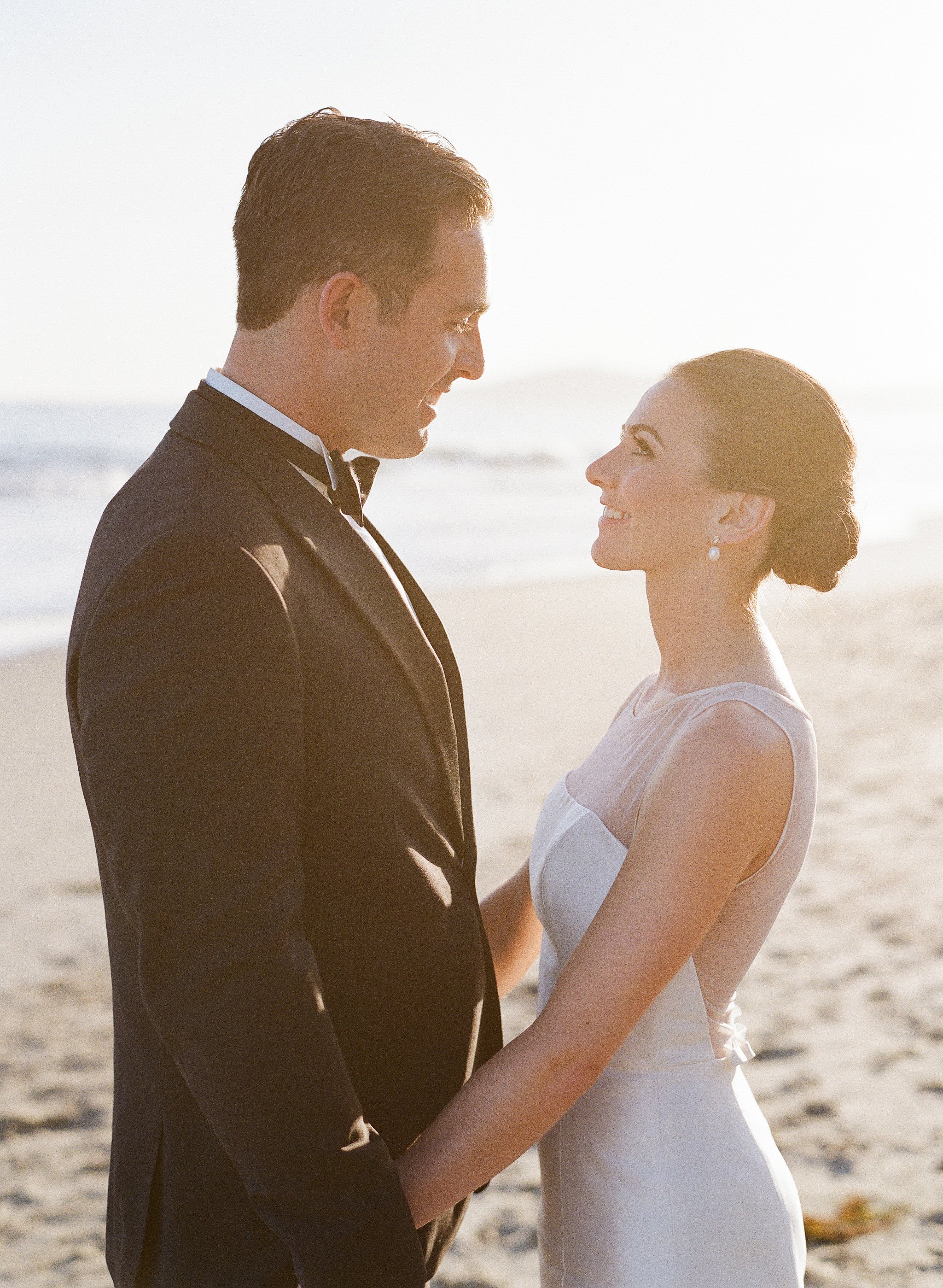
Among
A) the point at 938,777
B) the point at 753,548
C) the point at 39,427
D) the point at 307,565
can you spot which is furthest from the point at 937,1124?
the point at 39,427

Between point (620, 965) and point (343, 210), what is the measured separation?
1.39 metres

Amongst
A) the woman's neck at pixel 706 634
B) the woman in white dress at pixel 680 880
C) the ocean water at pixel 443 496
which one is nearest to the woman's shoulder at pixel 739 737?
the woman in white dress at pixel 680 880

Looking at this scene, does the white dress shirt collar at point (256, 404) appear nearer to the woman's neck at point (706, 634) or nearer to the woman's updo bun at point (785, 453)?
the woman's neck at point (706, 634)

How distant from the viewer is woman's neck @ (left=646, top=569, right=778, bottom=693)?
7.82 feet

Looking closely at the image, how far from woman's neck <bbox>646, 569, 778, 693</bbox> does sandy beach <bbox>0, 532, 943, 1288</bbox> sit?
251mm

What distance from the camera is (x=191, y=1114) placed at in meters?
1.97

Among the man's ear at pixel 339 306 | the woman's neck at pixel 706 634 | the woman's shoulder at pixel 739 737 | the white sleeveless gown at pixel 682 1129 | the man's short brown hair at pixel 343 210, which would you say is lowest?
the white sleeveless gown at pixel 682 1129

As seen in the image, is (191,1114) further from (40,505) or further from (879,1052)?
(40,505)

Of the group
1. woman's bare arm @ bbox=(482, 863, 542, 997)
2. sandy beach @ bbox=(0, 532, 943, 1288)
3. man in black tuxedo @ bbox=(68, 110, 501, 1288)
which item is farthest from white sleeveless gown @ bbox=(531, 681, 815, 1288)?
sandy beach @ bbox=(0, 532, 943, 1288)

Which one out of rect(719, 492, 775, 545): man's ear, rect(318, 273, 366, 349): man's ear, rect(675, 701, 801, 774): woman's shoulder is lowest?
rect(675, 701, 801, 774): woman's shoulder

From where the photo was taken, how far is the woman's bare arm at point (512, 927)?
2803 mm

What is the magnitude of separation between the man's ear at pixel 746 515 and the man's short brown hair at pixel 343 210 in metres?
0.79

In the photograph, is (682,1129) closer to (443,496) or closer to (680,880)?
(680,880)

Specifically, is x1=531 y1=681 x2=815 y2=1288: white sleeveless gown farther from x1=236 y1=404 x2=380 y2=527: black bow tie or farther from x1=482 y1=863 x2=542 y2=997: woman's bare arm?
x1=236 y1=404 x2=380 y2=527: black bow tie
